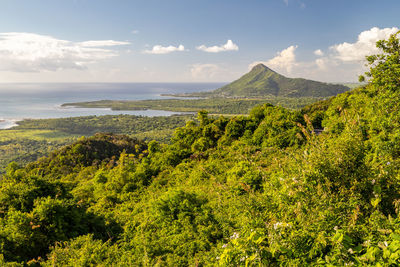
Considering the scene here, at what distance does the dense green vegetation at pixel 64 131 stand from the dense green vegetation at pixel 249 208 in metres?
89.4

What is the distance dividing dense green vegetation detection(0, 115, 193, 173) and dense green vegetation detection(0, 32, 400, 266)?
89447 mm

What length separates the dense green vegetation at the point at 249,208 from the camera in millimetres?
3244

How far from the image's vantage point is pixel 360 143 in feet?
14.1

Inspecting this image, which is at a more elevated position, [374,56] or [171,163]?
[374,56]

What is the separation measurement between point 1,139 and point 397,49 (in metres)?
150

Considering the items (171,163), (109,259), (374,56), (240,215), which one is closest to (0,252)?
(109,259)

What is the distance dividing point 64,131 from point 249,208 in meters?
155

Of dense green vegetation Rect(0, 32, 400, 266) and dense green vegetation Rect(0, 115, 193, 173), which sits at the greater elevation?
dense green vegetation Rect(0, 32, 400, 266)

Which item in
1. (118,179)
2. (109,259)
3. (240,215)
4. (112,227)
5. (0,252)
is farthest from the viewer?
(118,179)

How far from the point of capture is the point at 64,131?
445 ft

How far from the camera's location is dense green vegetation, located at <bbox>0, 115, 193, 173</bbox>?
102562 mm

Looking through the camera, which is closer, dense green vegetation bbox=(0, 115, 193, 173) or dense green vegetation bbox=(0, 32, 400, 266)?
dense green vegetation bbox=(0, 32, 400, 266)

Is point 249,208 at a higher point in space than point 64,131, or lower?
higher

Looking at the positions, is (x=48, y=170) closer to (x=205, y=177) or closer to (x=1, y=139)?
(x=205, y=177)
